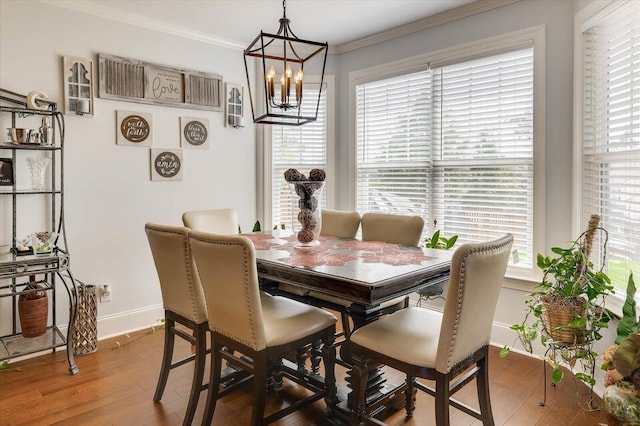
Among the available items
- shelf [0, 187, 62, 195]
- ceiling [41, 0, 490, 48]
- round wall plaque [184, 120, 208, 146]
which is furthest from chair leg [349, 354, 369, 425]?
round wall plaque [184, 120, 208, 146]

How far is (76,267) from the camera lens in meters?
3.32

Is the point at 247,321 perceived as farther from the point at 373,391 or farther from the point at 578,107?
the point at 578,107

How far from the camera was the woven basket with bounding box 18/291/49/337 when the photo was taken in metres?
2.87

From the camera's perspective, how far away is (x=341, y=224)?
315 cm

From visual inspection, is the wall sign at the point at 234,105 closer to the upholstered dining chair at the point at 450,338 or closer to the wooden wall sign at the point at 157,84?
the wooden wall sign at the point at 157,84

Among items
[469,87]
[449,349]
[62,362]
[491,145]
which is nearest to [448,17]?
[469,87]

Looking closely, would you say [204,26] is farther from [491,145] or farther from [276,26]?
[491,145]

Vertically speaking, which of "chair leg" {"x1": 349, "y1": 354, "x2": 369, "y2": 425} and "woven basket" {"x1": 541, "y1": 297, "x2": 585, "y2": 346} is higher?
"woven basket" {"x1": 541, "y1": 297, "x2": 585, "y2": 346}

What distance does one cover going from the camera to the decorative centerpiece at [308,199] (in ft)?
7.94

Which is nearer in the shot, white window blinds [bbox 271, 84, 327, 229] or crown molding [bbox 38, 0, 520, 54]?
crown molding [bbox 38, 0, 520, 54]

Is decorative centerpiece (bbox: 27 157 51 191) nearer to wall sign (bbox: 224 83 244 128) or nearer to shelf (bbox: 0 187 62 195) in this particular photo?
shelf (bbox: 0 187 62 195)

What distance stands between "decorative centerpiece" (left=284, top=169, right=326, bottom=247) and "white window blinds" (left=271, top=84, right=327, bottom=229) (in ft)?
5.96

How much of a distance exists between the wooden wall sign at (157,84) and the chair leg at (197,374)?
89.1 inches

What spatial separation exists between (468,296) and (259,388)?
0.97 meters
